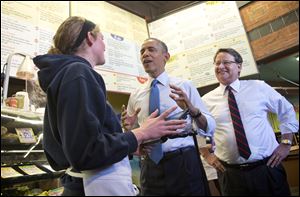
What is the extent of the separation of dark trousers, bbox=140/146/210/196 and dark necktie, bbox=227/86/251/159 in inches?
22.0

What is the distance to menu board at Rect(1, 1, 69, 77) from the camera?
275 centimetres

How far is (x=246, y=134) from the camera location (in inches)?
90.0

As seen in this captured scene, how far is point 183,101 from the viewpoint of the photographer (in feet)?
5.80

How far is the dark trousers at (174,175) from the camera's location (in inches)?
68.1

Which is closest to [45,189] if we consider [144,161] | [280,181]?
[144,161]

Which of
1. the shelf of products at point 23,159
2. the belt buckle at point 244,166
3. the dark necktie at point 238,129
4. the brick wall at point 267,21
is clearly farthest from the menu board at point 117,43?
the belt buckle at point 244,166

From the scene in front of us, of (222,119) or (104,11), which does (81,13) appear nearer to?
(104,11)

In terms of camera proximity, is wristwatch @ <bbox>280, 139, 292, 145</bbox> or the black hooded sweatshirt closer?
the black hooded sweatshirt

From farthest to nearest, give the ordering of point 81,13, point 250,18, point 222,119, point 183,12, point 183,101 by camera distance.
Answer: point 183,12 < point 250,18 < point 81,13 < point 222,119 < point 183,101

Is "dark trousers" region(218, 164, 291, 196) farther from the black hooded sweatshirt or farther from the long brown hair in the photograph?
the long brown hair

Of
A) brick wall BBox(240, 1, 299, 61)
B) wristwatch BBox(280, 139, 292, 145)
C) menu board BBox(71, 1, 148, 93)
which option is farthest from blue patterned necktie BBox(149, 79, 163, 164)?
brick wall BBox(240, 1, 299, 61)

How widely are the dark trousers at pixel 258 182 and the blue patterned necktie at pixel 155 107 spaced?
30.4 inches

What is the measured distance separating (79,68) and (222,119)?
1.71 metres

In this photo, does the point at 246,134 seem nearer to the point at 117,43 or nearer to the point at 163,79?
the point at 163,79
